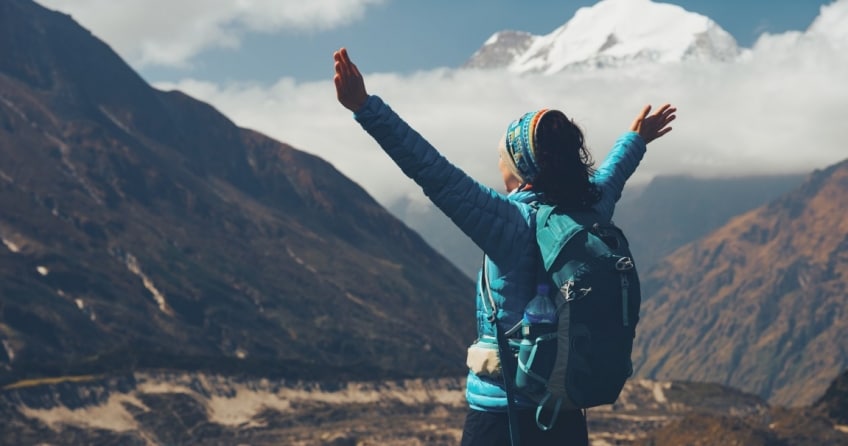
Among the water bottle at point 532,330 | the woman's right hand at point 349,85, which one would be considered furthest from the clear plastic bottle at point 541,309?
the woman's right hand at point 349,85

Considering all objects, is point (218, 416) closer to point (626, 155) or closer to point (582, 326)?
point (626, 155)

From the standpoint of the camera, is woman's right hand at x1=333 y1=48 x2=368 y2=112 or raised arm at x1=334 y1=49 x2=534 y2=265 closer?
woman's right hand at x1=333 y1=48 x2=368 y2=112

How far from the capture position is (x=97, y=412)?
164 meters

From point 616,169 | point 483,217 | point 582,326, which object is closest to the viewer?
point 582,326

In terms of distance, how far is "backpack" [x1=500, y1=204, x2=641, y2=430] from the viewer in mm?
7738

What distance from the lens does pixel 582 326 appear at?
306 inches

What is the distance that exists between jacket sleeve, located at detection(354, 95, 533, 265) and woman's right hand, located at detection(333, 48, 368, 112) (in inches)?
2.4

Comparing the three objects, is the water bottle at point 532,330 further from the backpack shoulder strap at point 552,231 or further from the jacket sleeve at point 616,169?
the jacket sleeve at point 616,169

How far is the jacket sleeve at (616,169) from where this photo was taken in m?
8.98

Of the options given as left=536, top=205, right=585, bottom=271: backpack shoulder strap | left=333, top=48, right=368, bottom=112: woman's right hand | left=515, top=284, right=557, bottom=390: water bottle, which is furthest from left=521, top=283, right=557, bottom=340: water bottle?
left=333, top=48, right=368, bottom=112: woman's right hand

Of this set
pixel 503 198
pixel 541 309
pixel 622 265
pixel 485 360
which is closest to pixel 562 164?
pixel 503 198

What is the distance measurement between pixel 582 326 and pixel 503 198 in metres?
1.07

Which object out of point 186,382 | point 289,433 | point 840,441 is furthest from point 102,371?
point 840,441

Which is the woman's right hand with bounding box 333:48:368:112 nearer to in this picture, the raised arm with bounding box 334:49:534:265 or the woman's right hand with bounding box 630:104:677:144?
the raised arm with bounding box 334:49:534:265
